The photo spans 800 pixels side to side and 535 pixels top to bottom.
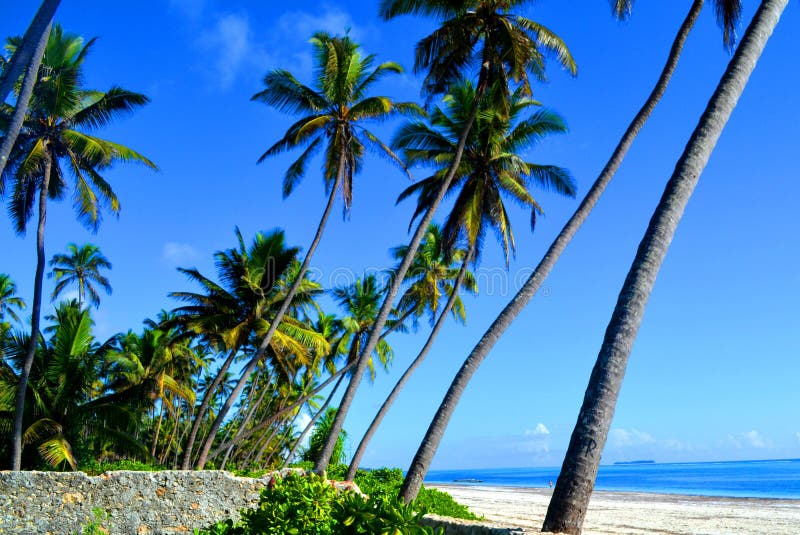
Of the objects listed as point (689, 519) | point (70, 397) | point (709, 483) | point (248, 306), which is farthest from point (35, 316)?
point (709, 483)

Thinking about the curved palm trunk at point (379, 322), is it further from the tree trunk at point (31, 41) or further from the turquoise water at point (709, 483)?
the turquoise water at point (709, 483)

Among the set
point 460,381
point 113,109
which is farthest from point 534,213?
point 113,109

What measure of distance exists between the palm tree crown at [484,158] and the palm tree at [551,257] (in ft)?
25.6

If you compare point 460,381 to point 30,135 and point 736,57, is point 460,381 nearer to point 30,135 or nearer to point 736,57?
point 736,57

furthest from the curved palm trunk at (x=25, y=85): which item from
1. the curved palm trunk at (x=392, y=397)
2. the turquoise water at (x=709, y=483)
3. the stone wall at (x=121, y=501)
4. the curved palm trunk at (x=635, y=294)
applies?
the turquoise water at (x=709, y=483)

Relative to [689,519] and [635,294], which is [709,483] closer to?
[689,519]

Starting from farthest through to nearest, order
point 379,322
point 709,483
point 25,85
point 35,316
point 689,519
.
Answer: point 709,483 → point 689,519 → point 35,316 → point 379,322 → point 25,85

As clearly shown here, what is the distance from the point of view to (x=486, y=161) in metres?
19.7

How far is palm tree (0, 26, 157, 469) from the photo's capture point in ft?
54.0

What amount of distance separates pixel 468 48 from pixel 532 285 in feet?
27.4

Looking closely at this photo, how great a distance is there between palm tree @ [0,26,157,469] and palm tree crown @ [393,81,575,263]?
29.3ft

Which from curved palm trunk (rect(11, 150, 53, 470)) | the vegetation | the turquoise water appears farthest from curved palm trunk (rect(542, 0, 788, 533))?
the turquoise water

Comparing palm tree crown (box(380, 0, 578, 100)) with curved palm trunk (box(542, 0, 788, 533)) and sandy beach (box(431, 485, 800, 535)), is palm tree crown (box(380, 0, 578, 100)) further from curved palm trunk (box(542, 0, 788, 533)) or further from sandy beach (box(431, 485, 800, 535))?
sandy beach (box(431, 485, 800, 535))

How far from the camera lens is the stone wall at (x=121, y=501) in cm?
1023
